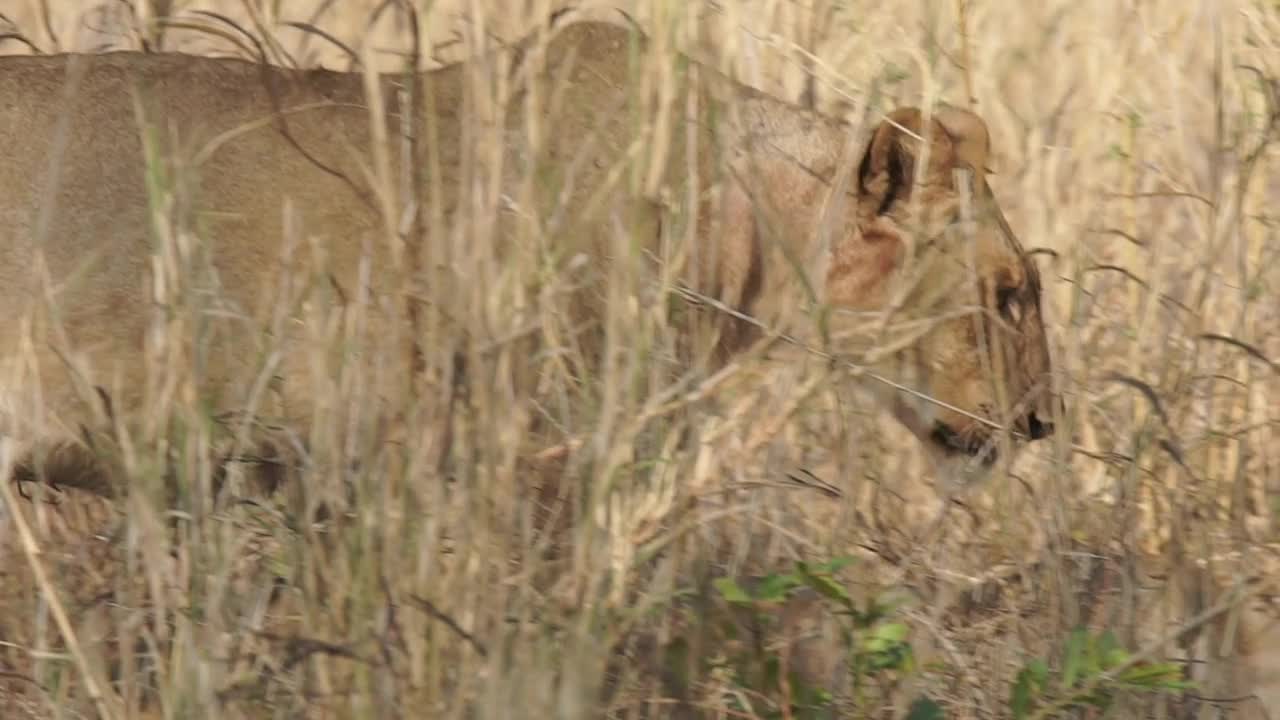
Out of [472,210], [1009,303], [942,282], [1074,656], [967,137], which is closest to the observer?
[1074,656]

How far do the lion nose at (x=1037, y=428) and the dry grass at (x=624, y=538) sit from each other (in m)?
0.12

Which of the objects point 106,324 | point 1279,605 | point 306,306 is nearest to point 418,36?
point 306,306

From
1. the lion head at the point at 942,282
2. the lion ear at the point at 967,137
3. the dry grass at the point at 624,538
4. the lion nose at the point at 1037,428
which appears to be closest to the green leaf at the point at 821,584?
the dry grass at the point at 624,538

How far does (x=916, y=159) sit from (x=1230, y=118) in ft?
6.28

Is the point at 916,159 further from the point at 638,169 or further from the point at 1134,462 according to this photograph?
the point at 638,169

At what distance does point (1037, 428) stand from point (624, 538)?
1.50 m

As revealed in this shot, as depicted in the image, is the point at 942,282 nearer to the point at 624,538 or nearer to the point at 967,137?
the point at 967,137

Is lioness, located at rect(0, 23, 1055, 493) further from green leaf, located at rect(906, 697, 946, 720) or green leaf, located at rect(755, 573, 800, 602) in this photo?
green leaf, located at rect(906, 697, 946, 720)

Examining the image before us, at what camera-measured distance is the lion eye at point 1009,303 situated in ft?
13.2

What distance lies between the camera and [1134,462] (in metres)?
3.13

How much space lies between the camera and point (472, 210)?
2.99 meters

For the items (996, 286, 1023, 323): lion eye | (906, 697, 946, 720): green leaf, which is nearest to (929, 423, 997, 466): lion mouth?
(996, 286, 1023, 323): lion eye

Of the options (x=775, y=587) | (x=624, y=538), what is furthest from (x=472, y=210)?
(x=775, y=587)

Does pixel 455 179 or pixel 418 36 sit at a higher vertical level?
pixel 418 36
